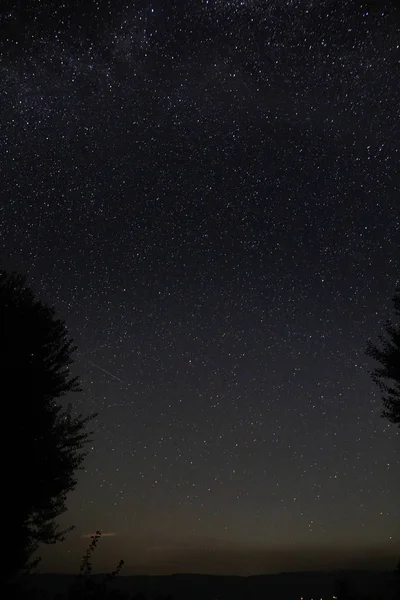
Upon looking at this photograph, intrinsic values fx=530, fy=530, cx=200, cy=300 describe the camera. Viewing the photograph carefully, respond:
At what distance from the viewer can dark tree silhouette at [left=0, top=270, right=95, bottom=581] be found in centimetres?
977

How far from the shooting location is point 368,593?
11109mm

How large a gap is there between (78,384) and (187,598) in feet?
17.2

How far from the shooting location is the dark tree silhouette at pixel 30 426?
9.77 m

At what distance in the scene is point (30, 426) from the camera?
10.3m

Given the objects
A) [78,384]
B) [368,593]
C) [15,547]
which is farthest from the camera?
[78,384]

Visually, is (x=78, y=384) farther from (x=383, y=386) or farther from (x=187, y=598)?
(x=383, y=386)

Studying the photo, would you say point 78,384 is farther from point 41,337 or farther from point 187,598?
point 187,598

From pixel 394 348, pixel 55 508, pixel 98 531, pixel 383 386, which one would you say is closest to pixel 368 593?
pixel 383 386

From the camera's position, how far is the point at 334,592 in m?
13.5

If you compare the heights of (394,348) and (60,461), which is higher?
(394,348)

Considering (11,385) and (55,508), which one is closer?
(11,385)

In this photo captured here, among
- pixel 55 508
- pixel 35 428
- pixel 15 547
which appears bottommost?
pixel 15 547

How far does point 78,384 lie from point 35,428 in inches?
66.0

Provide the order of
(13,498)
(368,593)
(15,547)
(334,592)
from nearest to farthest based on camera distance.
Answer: (13,498) < (15,547) < (368,593) < (334,592)
